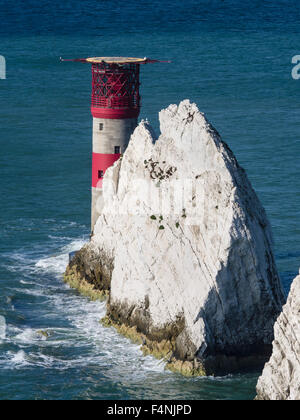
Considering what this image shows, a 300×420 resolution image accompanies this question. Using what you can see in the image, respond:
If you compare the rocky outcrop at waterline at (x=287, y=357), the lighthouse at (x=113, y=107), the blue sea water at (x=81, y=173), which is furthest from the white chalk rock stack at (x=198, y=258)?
the rocky outcrop at waterline at (x=287, y=357)

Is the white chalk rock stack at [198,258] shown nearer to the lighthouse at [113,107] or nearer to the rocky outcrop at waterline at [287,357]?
the lighthouse at [113,107]

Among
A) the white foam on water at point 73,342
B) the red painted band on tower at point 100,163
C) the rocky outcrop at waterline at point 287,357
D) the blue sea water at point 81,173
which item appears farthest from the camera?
the red painted band on tower at point 100,163

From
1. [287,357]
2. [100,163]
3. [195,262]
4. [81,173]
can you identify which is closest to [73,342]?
[195,262]

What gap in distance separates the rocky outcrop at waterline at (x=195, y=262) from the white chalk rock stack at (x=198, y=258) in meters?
0.07

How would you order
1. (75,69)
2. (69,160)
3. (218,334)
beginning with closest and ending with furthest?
(218,334), (69,160), (75,69)

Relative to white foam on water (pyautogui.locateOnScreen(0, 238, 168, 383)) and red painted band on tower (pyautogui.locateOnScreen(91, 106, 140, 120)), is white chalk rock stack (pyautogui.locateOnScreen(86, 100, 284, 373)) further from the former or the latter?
red painted band on tower (pyautogui.locateOnScreen(91, 106, 140, 120))

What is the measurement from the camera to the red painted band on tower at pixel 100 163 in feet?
282

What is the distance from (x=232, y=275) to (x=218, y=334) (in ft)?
12.7

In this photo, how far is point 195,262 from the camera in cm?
6912

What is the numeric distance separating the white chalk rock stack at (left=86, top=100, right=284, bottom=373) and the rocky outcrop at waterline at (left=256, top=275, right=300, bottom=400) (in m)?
11.7

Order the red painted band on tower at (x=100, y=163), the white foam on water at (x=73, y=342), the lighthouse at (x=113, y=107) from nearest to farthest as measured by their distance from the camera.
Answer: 1. the white foam on water at (x=73, y=342)
2. the lighthouse at (x=113, y=107)
3. the red painted band on tower at (x=100, y=163)
